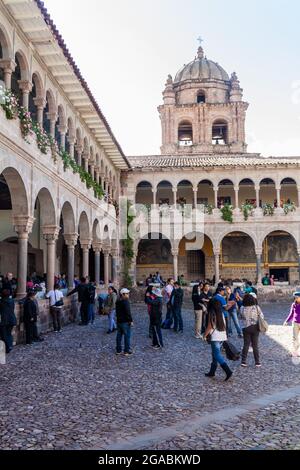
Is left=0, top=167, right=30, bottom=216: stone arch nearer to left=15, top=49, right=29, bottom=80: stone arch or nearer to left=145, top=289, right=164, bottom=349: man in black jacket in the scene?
left=15, top=49, right=29, bottom=80: stone arch

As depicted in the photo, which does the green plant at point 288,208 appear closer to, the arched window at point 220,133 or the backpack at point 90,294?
the arched window at point 220,133

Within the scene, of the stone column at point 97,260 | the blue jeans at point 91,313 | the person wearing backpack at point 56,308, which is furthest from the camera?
the stone column at point 97,260

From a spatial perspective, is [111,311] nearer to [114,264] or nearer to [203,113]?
[114,264]

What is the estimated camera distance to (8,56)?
11.4m

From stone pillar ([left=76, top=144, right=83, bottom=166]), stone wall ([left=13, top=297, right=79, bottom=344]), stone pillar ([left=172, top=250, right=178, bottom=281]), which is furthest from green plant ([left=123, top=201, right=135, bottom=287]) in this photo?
stone wall ([left=13, top=297, right=79, bottom=344])

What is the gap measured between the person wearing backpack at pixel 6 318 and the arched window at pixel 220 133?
2983 centimetres

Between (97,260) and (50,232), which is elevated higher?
(50,232)

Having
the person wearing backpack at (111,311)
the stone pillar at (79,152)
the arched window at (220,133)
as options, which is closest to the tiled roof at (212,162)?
the arched window at (220,133)

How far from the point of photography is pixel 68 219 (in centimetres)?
1809

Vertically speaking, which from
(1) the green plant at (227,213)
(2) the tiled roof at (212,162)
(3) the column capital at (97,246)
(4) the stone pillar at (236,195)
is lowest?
(3) the column capital at (97,246)

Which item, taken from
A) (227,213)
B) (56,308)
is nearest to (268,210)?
(227,213)

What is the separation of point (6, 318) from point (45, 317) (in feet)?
12.1

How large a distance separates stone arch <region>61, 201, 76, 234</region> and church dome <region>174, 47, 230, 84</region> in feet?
79.1

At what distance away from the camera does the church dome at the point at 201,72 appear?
37.9 meters
